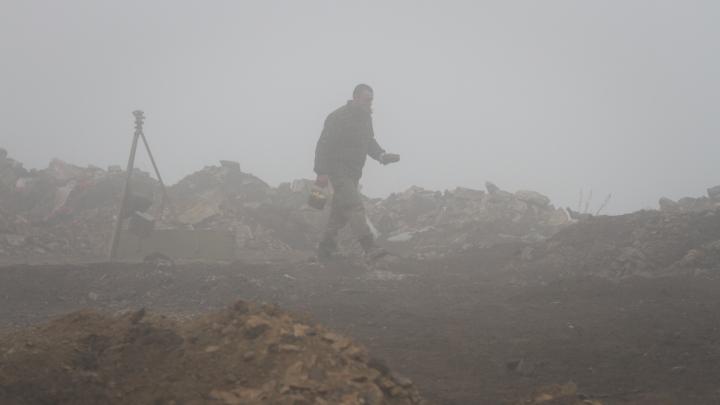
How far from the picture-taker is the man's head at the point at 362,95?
310 inches

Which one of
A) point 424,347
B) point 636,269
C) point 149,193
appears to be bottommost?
point 424,347

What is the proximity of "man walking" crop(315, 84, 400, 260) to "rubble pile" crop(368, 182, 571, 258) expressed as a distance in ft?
10.4

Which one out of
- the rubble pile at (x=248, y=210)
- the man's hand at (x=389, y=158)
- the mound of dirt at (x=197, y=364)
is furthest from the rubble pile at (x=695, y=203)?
the mound of dirt at (x=197, y=364)

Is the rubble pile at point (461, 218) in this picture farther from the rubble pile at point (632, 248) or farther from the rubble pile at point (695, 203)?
the rubble pile at point (632, 248)

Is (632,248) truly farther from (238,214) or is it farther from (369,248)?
(238,214)

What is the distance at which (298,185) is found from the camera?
1481 centimetres

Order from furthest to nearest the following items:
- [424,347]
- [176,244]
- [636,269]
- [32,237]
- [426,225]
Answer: [426,225]
[32,237]
[176,244]
[636,269]
[424,347]

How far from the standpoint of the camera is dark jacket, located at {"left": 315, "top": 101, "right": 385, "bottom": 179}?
7816 millimetres

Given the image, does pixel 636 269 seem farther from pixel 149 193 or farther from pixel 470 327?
pixel 149 193

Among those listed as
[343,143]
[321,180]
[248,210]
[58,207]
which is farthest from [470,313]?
[58,207]

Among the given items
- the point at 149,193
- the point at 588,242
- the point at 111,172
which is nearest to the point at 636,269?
the point at 588,242

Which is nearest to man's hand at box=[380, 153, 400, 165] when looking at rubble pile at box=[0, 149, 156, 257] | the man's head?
the man's head

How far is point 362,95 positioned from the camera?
787cm

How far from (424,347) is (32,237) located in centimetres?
867
